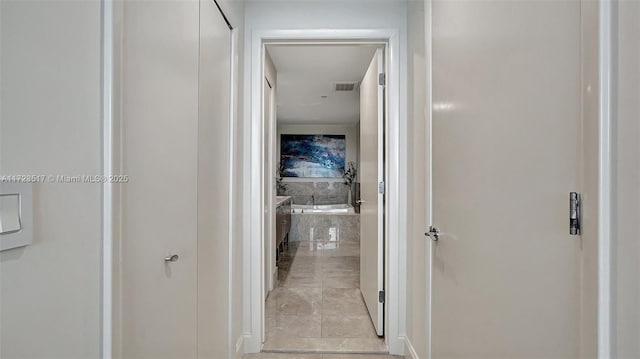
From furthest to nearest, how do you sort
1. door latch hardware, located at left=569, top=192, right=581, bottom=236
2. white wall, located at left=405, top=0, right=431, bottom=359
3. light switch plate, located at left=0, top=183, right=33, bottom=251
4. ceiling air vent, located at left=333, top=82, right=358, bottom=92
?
ceiling air vent, located at left=333, top=82, right=358, bottom=92, white wall, located at left=405, top=0, right=431, bottom=359, door latch hardware, located at left=569, top=192, right=581, bottom=236, light switch plate, located at left=0, top=183, right=33, bottom=251

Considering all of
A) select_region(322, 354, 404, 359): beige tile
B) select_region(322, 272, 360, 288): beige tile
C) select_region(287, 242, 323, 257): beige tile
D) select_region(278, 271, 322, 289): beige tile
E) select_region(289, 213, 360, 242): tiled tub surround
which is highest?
select_region(289, 213, 360, 242): tiled tub surround

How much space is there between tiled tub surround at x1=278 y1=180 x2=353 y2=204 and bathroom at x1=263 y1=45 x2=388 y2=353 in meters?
0.02

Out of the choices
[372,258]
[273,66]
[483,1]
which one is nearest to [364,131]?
[372,258]

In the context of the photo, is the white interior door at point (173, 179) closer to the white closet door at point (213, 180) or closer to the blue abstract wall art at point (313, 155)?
the white closet door at point (213, 180)

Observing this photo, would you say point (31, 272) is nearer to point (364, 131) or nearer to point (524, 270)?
point (524, 270)

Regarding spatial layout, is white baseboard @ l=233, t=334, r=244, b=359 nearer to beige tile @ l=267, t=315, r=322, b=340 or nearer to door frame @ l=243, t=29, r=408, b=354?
door frame @ l=243, t=29, r=408, b=354

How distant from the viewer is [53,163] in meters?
0.77

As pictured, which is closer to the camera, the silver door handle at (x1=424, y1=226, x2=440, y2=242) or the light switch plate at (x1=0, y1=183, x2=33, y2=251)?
the light switch plate at (x1=0, y1=183, x2=33, y2=251)

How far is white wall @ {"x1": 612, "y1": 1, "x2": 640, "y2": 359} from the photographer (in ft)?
2.17

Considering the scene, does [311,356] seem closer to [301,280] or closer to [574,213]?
[301,280]

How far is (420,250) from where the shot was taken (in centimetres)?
208

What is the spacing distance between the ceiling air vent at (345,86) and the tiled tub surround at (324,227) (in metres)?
2.19

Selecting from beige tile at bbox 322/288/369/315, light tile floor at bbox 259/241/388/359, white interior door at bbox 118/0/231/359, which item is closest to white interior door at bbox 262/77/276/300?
light tile floor at bbox 259/241/388/359

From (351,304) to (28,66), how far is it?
10.2ft
